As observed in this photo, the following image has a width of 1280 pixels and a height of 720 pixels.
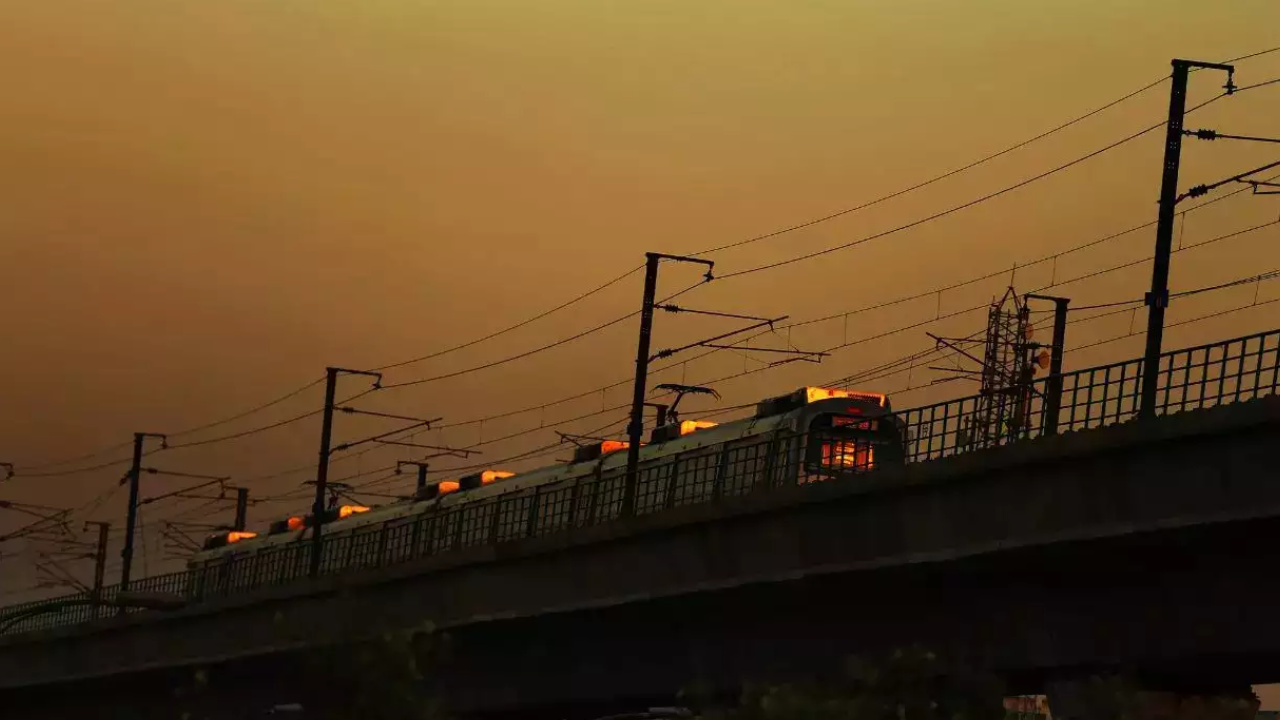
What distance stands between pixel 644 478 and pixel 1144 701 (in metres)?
23.9

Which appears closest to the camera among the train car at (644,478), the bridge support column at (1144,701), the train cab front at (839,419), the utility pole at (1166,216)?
the bridge support column at (1144,701)

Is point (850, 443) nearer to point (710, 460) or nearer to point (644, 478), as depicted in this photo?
point (710, 460)

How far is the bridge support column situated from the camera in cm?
2208

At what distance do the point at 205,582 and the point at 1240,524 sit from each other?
53791 millimetres

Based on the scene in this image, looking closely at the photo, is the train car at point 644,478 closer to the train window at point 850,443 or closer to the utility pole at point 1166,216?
the train window at point 850,443

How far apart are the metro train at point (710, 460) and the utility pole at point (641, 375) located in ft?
1.41

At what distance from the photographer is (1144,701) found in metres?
23.1

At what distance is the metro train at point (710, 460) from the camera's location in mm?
40625

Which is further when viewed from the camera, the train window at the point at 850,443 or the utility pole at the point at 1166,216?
the train window at the point at 850,443

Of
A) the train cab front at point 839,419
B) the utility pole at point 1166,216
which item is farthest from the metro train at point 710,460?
the utility pole at point 1166,216

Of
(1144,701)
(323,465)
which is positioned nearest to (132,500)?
(323,465)

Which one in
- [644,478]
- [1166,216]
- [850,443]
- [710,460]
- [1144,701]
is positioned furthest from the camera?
[644,478]

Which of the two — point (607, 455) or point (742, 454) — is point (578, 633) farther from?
point (607, 455)

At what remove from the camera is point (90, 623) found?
63.2 meters
